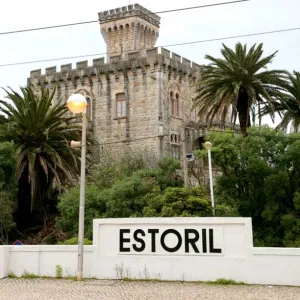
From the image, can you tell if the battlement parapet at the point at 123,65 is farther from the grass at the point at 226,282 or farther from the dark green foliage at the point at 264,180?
the grass at the point at 226,282

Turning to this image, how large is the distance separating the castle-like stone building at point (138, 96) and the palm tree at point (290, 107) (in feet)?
26.0

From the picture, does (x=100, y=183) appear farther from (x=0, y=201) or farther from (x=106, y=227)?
(x=106, y=227)

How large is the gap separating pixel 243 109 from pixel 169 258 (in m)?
15.9

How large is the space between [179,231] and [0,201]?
14.8 meters

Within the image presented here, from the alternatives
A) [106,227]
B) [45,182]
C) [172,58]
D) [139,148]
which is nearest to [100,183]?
[45,182]

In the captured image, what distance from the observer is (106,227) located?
13.3m

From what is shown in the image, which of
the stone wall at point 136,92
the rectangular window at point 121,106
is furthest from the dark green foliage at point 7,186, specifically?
the rectangular window at point 121,106

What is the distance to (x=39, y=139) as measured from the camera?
91.4ft

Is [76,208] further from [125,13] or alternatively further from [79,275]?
[125,13]

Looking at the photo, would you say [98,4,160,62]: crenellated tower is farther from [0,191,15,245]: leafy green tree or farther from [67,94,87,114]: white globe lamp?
[67,94,87,114]: white globe lamp

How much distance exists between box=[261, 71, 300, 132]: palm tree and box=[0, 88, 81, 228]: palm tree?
10868mm

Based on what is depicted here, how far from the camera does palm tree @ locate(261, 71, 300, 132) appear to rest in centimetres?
2796

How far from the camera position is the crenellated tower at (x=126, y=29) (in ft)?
143

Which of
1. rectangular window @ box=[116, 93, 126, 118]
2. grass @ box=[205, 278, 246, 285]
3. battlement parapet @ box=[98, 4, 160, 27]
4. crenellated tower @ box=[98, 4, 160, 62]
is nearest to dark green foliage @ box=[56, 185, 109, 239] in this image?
rectangular window @ box=[116, 93, 126, 118]
